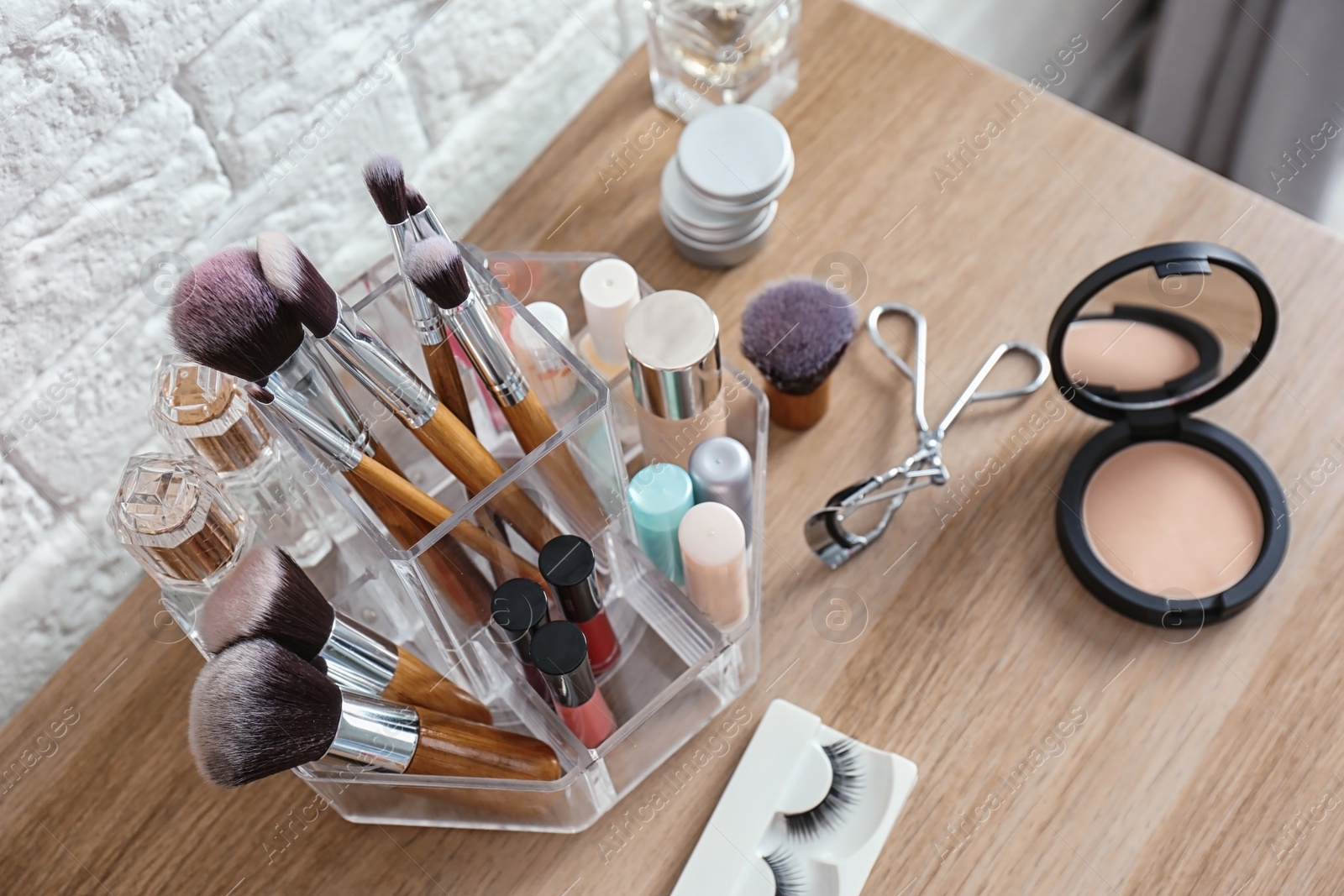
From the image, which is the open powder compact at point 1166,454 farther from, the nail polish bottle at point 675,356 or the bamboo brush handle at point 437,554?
the bamboo brush handle at point 437,554

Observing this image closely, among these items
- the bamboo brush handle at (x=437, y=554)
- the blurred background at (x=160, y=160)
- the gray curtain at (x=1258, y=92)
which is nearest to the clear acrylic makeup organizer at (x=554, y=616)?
the bamboo brush handle at (x=437, y=554)

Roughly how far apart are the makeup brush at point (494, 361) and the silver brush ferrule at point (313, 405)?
1.9 inches

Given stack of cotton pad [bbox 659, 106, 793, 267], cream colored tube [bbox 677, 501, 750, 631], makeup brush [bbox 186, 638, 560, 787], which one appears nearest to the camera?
makeup brush [bbox 186, 638, 560, 787]

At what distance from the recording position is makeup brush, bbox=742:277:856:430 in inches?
22.0

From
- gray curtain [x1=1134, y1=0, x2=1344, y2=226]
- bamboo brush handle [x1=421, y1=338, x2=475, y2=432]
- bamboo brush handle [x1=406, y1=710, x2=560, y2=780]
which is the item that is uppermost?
bamboo brush handle [x1=421, y1=338, x2=475, y2=432]

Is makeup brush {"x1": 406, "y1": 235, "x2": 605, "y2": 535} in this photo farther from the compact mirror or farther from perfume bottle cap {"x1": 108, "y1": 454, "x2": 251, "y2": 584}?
the compact mirror

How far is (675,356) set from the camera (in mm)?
488

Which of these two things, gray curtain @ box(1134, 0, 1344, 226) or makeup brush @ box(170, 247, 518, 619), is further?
gray curtain @ box(1134, 0, 1344, 226)

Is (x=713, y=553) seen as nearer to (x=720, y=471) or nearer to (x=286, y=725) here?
(x=720, y=471)

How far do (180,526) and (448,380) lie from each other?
0.13 m

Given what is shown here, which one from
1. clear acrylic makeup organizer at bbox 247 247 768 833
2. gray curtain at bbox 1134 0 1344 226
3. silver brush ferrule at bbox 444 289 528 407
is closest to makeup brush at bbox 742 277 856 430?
clear acrylic makeup organizer at bbox 247 247 768 833

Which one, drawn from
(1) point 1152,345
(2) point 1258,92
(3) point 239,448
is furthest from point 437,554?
(2) point 1258,92

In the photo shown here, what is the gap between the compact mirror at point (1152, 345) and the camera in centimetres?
55

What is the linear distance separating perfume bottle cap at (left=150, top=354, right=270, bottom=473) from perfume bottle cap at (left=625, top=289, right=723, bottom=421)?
6.8 inches
